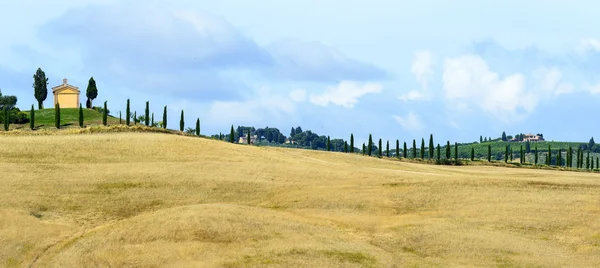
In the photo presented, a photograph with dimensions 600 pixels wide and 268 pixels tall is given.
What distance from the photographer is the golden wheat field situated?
47.9 metres

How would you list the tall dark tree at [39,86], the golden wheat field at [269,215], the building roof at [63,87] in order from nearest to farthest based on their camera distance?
the golden wheat field at [269,215]
the building roof at [63,87]
the tall dark tree at [39,86]

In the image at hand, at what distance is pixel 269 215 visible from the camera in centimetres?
5484

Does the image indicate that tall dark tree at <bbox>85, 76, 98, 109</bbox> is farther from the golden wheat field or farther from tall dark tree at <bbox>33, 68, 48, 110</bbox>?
the golden wheat field

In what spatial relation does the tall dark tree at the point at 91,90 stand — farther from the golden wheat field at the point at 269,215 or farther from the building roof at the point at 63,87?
the golden wheat field at the point at 269,215

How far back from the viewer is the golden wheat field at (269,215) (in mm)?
47906

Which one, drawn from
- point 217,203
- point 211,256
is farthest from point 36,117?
point 211,256

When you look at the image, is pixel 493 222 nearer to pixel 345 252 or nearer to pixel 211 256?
pixel 345 252

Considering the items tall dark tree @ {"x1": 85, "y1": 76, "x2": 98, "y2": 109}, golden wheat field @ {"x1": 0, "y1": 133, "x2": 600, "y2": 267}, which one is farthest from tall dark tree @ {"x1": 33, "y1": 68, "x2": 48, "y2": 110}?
golden wheat field @ {"x1": 0, "y1": 133, "x2": 600, "y2": 267}

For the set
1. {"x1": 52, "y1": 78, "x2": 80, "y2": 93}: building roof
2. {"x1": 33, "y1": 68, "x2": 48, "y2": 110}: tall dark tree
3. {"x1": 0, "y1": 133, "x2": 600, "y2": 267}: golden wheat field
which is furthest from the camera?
{"x1": 33, "y1": 68, "x2": 48, "y2": 110}: tall dark tree

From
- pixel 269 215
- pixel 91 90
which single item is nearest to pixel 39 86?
pixel 91 90

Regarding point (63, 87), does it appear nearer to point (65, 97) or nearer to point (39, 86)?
point (65, 97)

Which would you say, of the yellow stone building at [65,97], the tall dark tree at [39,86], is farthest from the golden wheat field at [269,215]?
the tall dark tree at [39,86]

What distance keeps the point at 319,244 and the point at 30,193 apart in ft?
82.9

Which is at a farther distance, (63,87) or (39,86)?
(39,86)
